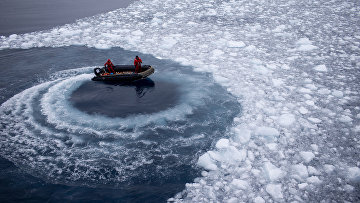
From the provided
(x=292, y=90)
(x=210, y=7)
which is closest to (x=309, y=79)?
(x=292, y=90)

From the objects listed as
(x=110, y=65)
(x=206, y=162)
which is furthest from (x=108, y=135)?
(x=110, y=65)

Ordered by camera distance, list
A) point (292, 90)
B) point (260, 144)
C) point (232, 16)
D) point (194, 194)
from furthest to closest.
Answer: point (232, 16), point (292, 90), point (260, 144), point (194, 194)

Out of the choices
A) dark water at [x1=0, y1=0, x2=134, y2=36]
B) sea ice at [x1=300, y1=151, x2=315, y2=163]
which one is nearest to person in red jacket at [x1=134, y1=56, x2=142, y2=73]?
sea ice at [x1=300, y1=151, x2=315, y2=163]

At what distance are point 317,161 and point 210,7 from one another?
600 inches

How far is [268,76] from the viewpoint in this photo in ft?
29.5

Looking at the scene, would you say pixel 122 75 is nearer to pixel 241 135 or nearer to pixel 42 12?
pixel 241 135

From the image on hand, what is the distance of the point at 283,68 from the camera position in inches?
372

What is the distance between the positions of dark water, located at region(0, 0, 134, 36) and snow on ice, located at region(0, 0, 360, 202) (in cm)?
184

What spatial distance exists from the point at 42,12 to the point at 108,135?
1747cm

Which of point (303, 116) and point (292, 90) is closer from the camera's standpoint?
point (303, 116)

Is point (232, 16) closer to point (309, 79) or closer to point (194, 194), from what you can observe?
point (309, 79)

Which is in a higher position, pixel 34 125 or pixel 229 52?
pixel 229 52

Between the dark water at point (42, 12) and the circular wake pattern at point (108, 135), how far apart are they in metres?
9.10

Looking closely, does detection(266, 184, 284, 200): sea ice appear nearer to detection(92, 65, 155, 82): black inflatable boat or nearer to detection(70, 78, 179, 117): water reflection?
detection(70, 78, 179, 117): water reflection
